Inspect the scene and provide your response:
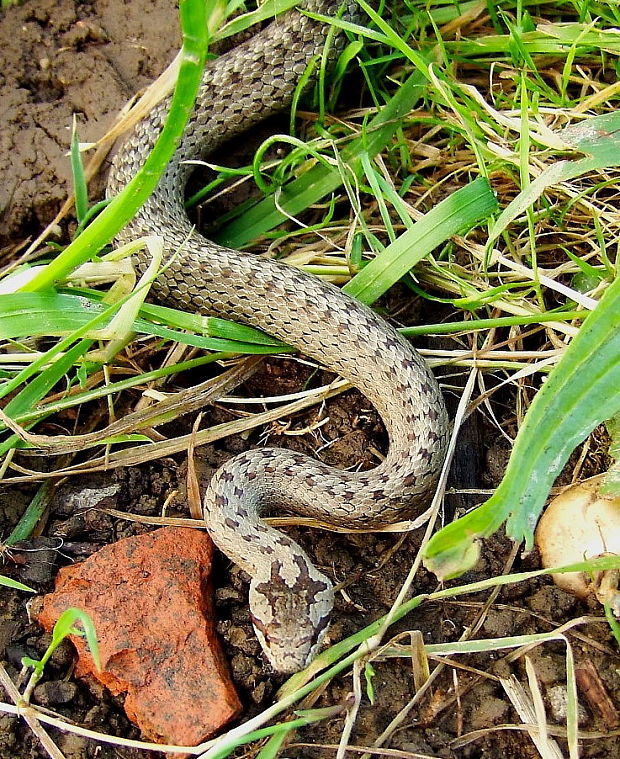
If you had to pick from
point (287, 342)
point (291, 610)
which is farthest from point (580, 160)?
point (291, 610)

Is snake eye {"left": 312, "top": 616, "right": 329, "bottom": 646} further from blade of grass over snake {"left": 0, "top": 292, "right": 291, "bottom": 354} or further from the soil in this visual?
blade of grass over snake {"left": 0, "top": 292, "right": 291, "bottom": 354}

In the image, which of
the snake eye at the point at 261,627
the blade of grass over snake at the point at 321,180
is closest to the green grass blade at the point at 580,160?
the blade of grass over snake at the point at 321,180

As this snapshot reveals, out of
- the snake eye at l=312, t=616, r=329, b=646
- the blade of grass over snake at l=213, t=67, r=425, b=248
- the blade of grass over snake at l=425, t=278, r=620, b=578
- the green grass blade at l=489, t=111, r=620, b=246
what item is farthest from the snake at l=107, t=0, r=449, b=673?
the blade of grass over snake at l=425, t=278, r=620, b=578

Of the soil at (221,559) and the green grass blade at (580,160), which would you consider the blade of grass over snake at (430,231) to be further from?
the soil at (221,559)

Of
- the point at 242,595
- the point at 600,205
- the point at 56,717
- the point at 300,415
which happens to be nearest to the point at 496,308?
the point at 600,205

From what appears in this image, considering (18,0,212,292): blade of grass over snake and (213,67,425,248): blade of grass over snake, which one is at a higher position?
(18,0,212,292): blade of grass over snake

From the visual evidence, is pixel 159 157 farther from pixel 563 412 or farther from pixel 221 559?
pixel 221 559
